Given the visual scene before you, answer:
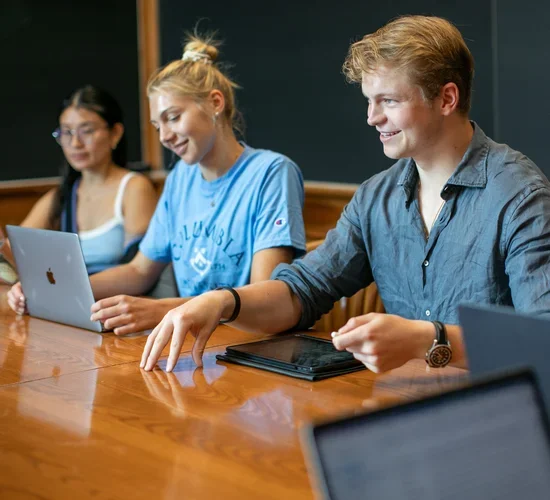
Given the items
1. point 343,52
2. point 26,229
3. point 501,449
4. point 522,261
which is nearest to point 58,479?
Result: point 501,449

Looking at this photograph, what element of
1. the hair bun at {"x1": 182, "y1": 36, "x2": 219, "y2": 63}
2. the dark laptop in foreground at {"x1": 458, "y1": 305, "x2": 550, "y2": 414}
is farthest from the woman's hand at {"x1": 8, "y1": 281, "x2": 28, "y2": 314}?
the dark laptop in foreground at {"x1": 458, "y1": 305, "x2": 550, "y2": 414}

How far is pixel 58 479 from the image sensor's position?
45.9 inches

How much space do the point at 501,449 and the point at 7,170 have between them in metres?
3.79

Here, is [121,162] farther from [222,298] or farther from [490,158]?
[490,158]

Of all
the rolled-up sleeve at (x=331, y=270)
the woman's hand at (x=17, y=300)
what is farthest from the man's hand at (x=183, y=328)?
the woman's hand at (x=17, y=300)

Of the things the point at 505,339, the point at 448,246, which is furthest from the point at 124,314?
the point at 505,339

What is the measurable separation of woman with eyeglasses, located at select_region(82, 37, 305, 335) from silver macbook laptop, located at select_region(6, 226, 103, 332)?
312mm

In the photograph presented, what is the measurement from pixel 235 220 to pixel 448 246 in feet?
2.49

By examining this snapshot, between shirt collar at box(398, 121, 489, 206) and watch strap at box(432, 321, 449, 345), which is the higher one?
shirt collar at box(398, 121, 489, 206)

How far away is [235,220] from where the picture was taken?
93.8 inches

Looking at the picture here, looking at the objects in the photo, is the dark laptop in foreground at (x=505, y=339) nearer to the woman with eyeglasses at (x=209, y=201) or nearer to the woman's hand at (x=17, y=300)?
the woman with eyeglasses at (x=209, y=201)

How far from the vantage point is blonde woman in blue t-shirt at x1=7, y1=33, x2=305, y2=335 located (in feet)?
7.64

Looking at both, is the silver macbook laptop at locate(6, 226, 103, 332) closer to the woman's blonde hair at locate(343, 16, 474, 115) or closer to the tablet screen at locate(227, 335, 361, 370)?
the tablet screen at locate(227, 335, 361, 370)

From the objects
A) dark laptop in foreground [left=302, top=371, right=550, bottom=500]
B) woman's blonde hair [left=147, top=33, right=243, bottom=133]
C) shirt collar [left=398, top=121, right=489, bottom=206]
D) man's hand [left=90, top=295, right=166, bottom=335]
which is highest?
woman's blonde hair [left=147, top=33, right=243, bottom=133]
